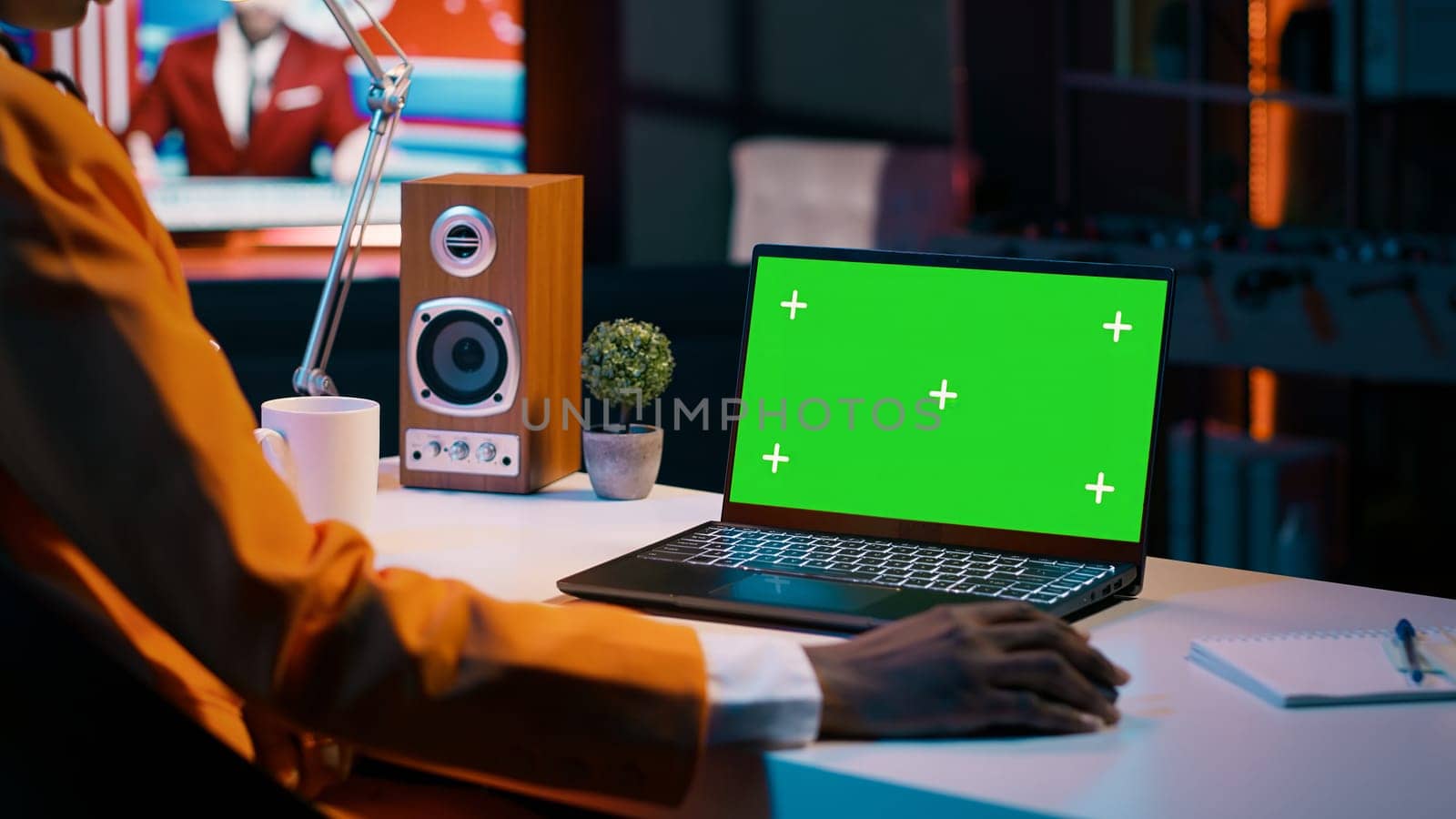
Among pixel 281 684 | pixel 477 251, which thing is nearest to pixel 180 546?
pixel 281 684

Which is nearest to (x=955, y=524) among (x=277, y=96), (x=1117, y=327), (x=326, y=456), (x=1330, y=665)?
(x=1117, y=327)

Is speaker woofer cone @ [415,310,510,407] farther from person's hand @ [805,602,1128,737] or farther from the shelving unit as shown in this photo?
the shelving unit

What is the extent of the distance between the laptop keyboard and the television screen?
422 cm

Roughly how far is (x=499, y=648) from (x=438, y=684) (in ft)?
0.12

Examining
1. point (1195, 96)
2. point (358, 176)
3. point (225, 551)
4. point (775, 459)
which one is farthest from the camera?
point (1195, 96)

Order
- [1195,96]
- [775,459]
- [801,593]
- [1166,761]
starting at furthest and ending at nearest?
[1195,96]
[775,459]
[801,593]
[1166,761]

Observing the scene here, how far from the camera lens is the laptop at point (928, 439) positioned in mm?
1225

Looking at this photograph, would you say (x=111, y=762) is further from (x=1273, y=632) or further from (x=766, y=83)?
(x=766, y=83)

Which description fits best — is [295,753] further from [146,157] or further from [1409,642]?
[146,157]

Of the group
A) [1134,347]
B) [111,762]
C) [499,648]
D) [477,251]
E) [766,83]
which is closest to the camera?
[111,762]

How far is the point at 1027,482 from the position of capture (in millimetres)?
1300

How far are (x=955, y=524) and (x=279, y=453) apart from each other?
1.82ft

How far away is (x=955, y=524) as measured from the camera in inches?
51.9

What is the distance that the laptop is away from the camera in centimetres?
122
